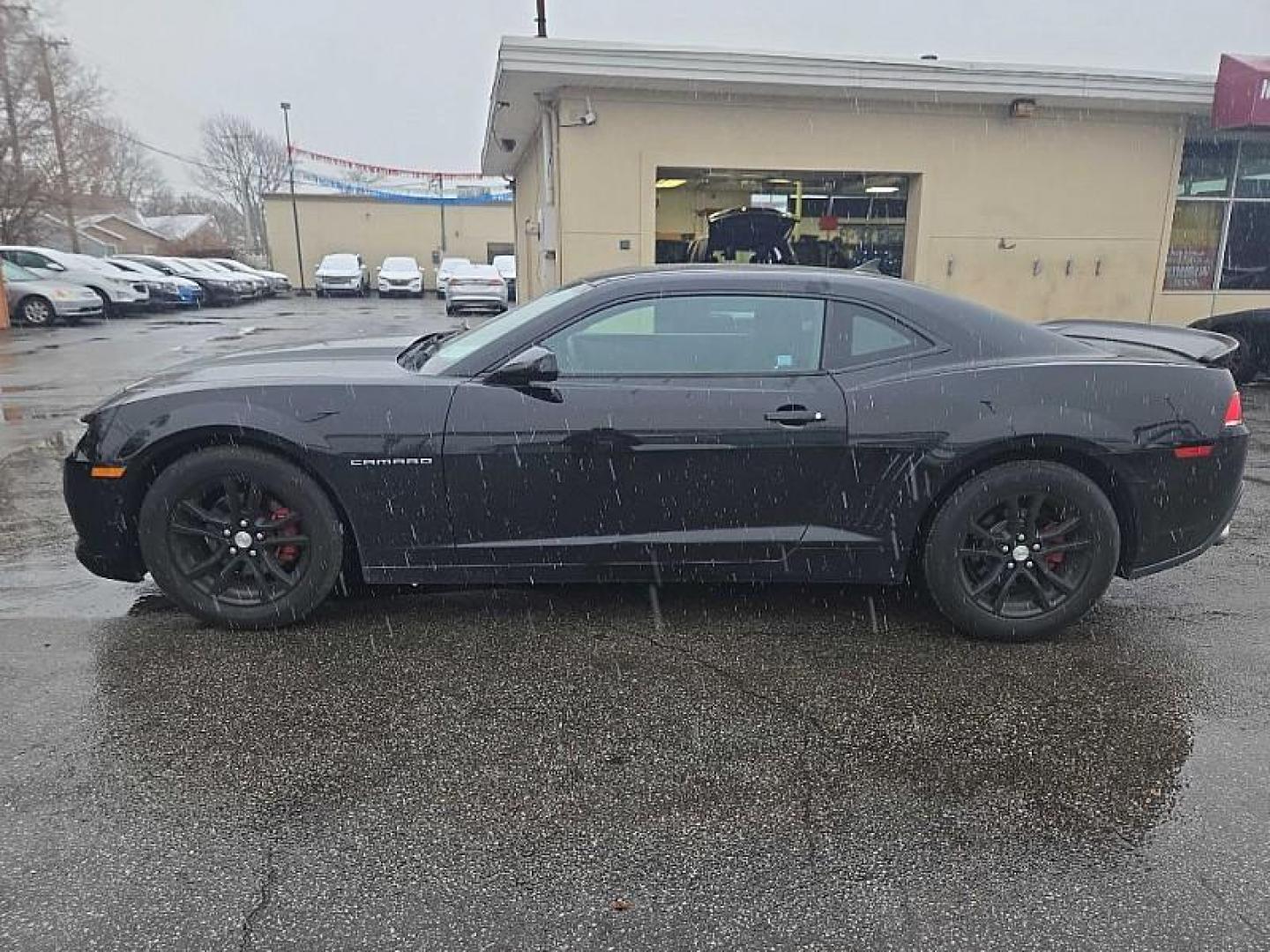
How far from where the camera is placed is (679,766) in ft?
8.73

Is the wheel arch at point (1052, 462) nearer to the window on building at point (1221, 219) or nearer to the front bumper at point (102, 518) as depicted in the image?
the front bumper at point (102, 518)

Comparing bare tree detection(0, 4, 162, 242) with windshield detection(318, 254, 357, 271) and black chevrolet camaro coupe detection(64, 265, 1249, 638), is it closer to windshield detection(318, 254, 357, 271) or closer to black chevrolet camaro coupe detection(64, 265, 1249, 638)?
windshield detection(318, 254, 357, 271)

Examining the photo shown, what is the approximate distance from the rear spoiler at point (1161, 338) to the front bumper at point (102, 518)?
412 cm

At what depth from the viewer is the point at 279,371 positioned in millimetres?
3639

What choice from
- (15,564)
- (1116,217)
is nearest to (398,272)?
(1116,217)

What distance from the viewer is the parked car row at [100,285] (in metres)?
18.7

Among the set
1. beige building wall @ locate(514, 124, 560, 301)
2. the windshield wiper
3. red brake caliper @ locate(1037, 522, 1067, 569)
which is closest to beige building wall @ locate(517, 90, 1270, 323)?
beige building wall @ locate(514, 124, 560, 301)

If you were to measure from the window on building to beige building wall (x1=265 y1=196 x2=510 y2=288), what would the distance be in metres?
32.9

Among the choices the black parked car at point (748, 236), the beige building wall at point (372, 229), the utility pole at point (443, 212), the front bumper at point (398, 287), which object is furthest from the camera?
the utility pole at point (443, 212)

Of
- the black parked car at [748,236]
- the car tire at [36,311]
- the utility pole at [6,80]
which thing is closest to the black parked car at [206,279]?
the utility pole at [6,80]

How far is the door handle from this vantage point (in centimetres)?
342

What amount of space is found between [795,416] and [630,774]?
4.99 ft

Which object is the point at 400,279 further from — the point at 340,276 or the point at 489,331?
the point at 489,331

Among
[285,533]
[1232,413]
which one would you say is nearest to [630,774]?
[285,533]
